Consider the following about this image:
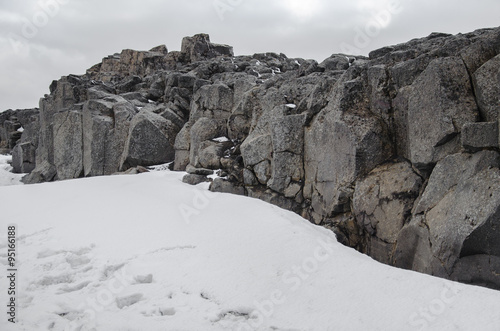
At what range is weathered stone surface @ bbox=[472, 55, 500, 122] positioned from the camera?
664 cm

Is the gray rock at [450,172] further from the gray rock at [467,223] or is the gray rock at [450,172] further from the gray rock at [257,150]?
the gray rock at [257,150]

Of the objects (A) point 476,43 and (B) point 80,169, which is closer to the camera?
(A) point 476,43

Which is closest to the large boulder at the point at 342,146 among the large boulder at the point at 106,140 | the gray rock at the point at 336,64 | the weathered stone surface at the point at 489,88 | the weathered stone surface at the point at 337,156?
the weathered stone surface at the point at 337,156

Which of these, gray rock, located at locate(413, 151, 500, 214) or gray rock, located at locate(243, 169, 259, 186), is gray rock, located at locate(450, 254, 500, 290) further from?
gray rock, located at locate(243, 169, 259, 186)

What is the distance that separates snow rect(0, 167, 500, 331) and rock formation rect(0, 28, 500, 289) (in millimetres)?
1099

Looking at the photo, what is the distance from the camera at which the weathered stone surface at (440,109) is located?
281 inches

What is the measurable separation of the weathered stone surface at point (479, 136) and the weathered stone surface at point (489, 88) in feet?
1.65

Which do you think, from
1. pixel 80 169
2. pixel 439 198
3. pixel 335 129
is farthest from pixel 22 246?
pixel 80 169

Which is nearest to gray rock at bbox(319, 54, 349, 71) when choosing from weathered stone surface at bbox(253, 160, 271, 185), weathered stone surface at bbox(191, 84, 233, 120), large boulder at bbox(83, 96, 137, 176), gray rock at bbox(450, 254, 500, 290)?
weathered stone surface at bbox(191, 84, 233, 120)

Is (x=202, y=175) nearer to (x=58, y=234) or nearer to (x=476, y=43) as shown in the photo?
(x=58, y=234)

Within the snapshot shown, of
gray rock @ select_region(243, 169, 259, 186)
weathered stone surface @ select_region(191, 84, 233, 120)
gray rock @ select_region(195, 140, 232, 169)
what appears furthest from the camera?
weathered stone surface @ select_region(191, 84, 233, 120)

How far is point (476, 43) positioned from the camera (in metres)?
7.44

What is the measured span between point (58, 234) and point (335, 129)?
27.5 ft

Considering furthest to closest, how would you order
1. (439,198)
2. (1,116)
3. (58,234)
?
1. (1,116)
2. (58,234)
3. (439,198)
